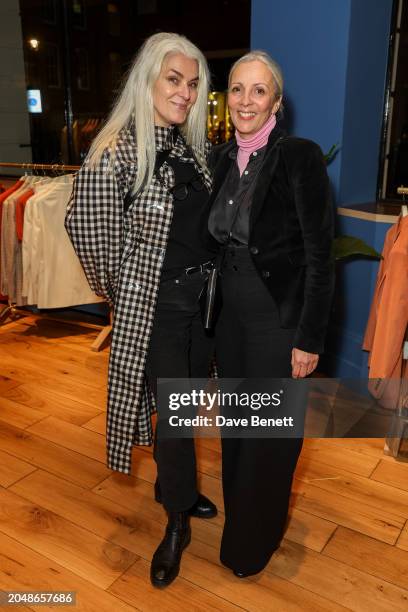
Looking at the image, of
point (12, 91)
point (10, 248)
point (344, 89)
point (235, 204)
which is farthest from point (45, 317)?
point (235, 204)

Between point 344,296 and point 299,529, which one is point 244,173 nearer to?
point 299,529

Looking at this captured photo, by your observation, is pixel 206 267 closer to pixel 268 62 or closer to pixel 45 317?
pixel 268 62

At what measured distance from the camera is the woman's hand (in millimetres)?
1526

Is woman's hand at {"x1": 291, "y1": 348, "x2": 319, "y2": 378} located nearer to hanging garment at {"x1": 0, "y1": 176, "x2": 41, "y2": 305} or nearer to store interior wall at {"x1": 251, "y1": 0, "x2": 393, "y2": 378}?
store interior wall at {"x1": 251, "y1": 0, "x2": 393, "y2": 378}

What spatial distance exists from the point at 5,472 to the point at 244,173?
1646 mm

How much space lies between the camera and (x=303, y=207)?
142 cm

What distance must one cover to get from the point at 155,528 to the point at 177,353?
743 millimetres

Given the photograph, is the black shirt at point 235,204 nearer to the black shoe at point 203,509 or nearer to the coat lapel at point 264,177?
the coat lapel at point 264,177

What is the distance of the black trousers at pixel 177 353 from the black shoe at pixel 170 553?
7cm

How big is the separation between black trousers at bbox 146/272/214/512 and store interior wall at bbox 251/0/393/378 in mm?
1533

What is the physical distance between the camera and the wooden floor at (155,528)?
66.7 inches

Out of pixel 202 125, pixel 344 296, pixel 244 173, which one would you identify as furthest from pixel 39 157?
pixel 244 173

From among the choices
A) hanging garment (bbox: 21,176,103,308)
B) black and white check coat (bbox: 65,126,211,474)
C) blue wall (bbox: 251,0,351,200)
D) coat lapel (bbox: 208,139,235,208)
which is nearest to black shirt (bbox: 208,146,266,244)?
coat lapel (bbox: 208,139,235,208)

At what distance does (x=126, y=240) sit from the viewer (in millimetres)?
1624
